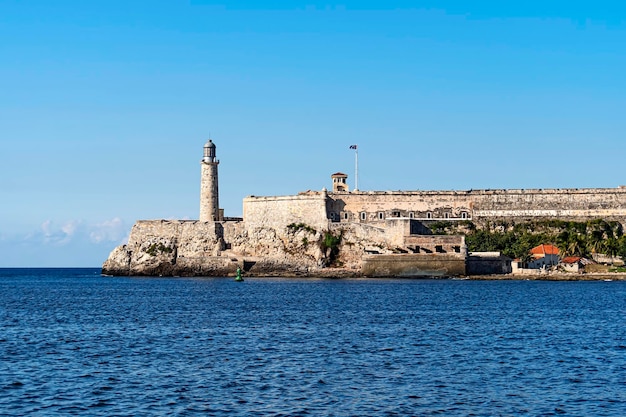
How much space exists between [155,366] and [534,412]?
8555 millimetres

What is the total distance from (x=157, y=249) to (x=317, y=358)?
51.3 meters

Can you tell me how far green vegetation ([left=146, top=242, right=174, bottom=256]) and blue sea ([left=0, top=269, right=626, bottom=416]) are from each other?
98.7 feet

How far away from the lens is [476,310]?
34875mm

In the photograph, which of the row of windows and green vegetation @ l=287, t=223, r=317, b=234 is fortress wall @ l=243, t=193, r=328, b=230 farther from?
the row of windows

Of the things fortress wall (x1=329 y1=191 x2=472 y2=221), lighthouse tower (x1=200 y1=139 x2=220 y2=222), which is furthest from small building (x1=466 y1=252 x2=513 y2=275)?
lighthouse tower (x1=200 y1=139 x2=220 y2=222)

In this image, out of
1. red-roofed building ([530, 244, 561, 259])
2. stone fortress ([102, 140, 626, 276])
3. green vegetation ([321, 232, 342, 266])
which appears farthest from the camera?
green vegetation ([321, 232, 342, 266])

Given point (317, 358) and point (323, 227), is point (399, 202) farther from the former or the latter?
point (317, 358)

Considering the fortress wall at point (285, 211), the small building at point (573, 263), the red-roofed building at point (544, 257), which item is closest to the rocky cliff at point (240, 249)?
the fortress wall at point (285, 211)

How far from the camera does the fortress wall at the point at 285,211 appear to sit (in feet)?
222

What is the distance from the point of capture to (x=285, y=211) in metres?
69.0

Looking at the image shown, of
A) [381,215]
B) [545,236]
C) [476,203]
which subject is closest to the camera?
[545,236]

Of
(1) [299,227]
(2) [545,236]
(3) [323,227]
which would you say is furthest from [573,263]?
(1) [299,227]

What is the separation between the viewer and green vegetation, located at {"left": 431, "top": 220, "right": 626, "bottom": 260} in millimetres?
63125

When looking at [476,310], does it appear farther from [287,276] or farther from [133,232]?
[133,232]
